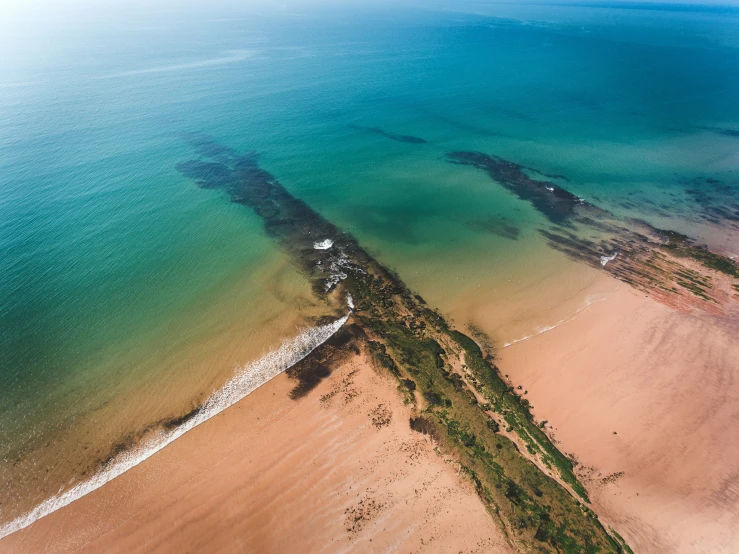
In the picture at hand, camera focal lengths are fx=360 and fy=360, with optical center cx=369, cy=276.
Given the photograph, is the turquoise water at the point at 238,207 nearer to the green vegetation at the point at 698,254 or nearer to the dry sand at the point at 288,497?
the green vegetation at the point at 698,254

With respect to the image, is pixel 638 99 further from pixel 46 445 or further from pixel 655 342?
pixel 46 445

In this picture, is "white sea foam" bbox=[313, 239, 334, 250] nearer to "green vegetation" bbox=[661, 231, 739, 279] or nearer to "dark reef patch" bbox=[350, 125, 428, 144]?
"dark reef patch" bbox=[350, 125, 428, 144]

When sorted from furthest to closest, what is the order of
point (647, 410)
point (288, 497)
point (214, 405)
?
point (214, 405), point (647, 410), point (288, 497)

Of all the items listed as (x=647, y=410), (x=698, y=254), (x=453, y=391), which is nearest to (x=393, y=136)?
(x=698, y=254)

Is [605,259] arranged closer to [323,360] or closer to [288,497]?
[323,360]

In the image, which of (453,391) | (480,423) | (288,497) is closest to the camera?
(288,497)

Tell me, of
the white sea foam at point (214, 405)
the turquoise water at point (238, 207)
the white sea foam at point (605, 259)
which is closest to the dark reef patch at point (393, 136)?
the turquoise water at point (238, 207)

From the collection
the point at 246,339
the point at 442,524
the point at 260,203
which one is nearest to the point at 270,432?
the point at 246,339
